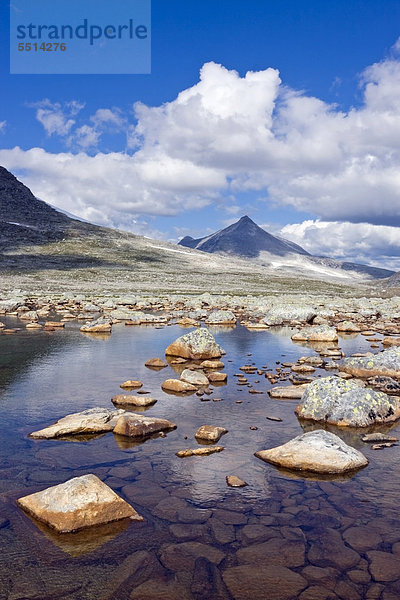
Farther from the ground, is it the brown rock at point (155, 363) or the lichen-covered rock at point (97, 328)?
the lichen-covered rock at point (97, 328)

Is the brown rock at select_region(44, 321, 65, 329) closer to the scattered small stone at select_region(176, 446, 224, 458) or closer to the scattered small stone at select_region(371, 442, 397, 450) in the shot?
the scattered small stone at select_region(176, 446, 224, 458)

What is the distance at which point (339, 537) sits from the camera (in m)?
7.96

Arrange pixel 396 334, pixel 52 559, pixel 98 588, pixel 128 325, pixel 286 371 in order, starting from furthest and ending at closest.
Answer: pixel 128 325 < pixel 396 334 < pixel 286 371 < pixel 52 559 < pixel 98 588

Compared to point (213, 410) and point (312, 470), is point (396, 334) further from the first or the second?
point (312, 470)

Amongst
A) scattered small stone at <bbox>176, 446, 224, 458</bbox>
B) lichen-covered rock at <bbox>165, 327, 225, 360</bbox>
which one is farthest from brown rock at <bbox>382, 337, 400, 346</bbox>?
scattered small stone at <bbox>176, 446, 224, 458</bbox>

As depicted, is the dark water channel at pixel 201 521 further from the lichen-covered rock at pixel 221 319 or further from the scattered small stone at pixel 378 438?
the lichen-covered rock at pixel 221 319

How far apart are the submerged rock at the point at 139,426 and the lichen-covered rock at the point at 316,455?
3036mm

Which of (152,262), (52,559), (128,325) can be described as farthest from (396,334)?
(152,262)

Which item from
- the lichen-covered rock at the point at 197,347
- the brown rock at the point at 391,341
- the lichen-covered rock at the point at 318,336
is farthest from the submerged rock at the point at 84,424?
the brown rock at the point at 391,341

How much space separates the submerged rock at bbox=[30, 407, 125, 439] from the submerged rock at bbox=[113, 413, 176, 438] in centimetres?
40

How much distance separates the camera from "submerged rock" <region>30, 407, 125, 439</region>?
12.4 metres

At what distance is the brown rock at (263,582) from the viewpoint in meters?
6.56

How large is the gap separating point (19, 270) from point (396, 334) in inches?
4837

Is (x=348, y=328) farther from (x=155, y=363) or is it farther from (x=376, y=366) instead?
(x=155, y=363)
